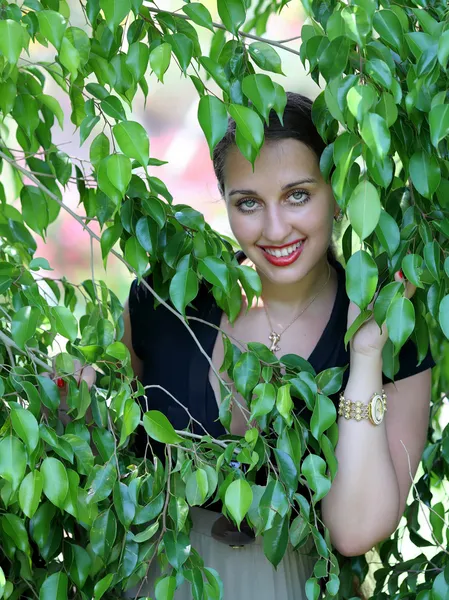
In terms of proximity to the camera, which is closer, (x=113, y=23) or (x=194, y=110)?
(x=113, y=23)

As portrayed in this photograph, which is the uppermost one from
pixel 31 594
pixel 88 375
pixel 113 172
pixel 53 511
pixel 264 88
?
pixel 264 88

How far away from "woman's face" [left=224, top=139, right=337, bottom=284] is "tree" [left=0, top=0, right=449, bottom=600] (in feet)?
0.43

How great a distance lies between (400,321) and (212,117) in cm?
33

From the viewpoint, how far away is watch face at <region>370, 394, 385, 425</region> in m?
1.39

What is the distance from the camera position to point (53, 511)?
130cm

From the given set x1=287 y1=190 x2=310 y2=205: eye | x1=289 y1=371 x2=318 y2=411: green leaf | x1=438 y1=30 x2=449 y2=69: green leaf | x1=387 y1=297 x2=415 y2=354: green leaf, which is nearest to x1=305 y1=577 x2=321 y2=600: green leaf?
x1=289 y1=371 x2=318 y2=411: green leaf

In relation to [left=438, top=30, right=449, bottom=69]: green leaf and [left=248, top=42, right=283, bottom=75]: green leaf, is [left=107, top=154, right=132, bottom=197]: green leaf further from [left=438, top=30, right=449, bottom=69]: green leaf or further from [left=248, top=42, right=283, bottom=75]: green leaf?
[left=438, top=30, right=449, bottom=69]: green leaf

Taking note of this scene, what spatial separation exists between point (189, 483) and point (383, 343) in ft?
1.18

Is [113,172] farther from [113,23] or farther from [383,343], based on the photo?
[383,343]

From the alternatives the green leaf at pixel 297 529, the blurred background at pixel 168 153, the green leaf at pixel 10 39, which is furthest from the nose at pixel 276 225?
the blurred background at pixel 168 153

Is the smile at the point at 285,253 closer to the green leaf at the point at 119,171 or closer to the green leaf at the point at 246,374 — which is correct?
the green leaf at the point at 246,374

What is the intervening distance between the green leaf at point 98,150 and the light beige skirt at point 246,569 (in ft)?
2.12

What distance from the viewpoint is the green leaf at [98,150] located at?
123cm

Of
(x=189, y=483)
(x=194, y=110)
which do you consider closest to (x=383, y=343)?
(x=189, y=483)
